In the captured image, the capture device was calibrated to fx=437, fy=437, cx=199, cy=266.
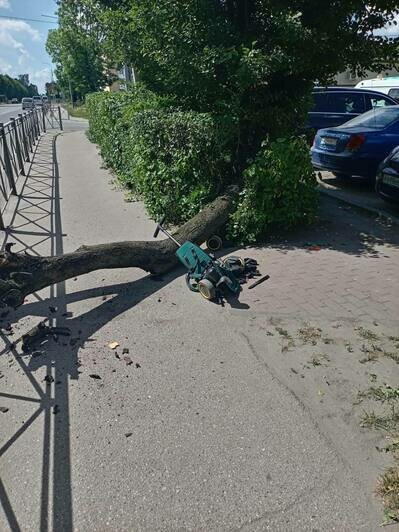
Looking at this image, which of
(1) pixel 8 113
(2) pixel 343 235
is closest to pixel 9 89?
(1) pixel 8 113

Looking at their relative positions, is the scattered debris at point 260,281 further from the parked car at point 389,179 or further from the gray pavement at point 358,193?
the parked car at point 389,179

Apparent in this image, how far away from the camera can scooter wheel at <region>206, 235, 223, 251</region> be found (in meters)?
5.82

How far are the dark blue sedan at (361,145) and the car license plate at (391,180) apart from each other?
153 centimetres

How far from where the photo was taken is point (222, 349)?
372 cm

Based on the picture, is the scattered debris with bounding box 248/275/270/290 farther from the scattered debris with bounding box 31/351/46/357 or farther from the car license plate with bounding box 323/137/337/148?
the car license plate with bounding box 323/137/337/148

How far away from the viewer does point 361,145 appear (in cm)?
822

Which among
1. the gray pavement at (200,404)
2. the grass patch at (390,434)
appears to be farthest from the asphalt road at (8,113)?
the grass patch at (390,434)

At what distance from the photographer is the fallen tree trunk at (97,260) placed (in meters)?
4.03

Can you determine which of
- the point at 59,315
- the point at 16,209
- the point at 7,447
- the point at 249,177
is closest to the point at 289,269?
the point at 249,177

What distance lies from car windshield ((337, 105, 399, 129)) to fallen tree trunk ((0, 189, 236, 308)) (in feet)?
14.0

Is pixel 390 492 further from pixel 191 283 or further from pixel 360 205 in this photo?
pixel 360 205

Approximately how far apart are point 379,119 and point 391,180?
265cm

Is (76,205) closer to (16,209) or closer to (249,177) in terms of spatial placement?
(16,209)

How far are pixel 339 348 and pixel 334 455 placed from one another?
1.15 meters
